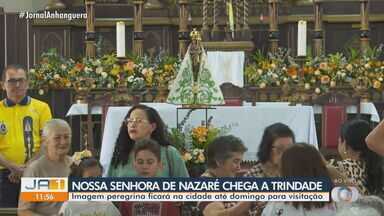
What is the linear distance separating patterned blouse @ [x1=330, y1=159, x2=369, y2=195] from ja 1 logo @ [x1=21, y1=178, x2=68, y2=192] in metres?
1.49

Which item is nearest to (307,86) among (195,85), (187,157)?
(195,85)

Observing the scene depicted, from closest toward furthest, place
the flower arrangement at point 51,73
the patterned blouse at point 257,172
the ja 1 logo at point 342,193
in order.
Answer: the ja 1 logo at point 342,193 < the patterned blouse at point 257,172 < the flower arrangement at point 51,73

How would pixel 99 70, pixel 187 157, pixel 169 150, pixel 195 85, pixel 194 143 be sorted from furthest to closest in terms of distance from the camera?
pixel 99 70 < pixel 195 85 < pixel 194 143 < pixel 187 157 < pixel 169 150

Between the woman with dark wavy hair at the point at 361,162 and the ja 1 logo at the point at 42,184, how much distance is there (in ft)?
4.89

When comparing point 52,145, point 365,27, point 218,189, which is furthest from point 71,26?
point 218,189

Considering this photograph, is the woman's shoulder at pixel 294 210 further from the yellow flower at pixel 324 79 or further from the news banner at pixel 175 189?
the yellow flower at pixel 324 79

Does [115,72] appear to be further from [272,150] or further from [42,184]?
[272,150]

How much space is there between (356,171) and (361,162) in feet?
0.25

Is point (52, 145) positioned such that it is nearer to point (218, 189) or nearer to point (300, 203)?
point (218, 189)

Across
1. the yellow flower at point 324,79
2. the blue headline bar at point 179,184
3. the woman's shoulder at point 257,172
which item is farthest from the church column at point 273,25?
the blue headline bar at point 179,184

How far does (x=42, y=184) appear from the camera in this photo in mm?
5273

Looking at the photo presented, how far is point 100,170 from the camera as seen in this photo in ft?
16.7

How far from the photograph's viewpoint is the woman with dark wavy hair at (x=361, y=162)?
17.0ft

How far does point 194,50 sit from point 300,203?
366cm
